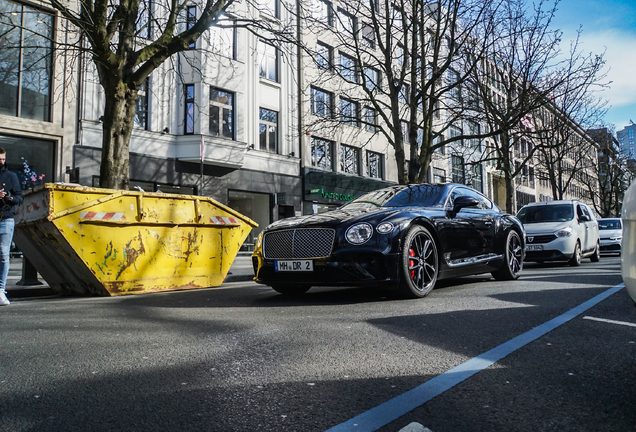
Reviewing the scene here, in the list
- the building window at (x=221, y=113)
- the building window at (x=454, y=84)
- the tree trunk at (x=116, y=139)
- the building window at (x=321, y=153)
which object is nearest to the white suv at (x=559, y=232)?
the building window at (x=454, y=84)

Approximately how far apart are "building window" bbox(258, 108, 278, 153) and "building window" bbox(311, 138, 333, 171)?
2.66 m

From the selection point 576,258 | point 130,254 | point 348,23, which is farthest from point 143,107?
point 576,258

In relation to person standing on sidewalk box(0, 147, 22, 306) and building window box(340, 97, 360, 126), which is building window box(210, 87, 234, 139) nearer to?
building window box(340, 97, 360, 126)

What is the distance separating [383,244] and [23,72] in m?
15.2

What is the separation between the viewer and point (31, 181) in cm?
1598

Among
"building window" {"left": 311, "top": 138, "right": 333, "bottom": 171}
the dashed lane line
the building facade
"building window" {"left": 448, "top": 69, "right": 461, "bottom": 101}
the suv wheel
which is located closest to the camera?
the dashed lane line

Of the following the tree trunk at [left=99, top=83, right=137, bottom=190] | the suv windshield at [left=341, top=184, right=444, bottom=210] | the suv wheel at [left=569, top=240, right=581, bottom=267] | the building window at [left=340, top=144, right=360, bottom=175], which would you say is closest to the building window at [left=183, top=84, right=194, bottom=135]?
the building window at [left=340, top=144, right=360, bottom=175]

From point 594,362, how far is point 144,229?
5.66 m

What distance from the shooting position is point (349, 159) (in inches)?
1137

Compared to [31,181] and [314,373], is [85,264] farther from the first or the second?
[31,181]

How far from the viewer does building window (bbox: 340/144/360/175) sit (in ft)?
92.9

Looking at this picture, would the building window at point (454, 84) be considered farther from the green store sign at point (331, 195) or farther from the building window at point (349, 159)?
the green store sign at point (331, 195)

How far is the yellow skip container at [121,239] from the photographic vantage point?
6.28 m

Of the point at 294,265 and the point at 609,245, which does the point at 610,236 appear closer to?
the point at 609,245
